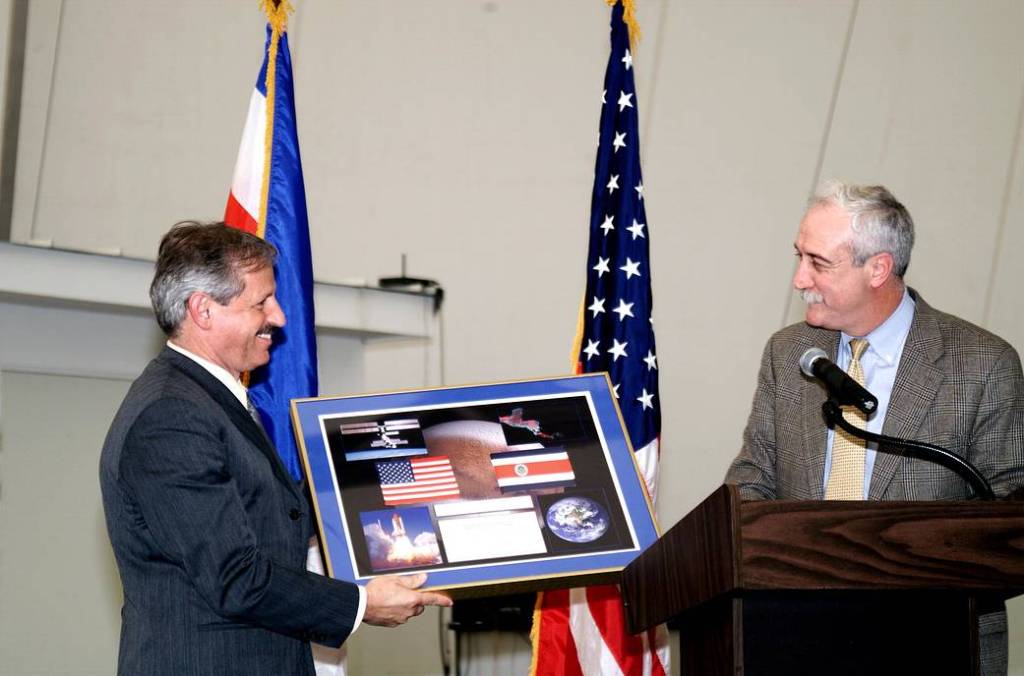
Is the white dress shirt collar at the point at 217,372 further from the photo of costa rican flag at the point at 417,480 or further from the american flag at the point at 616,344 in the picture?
the american flag at the point at 616,344

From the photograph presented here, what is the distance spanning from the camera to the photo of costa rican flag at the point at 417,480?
2457 millimetres

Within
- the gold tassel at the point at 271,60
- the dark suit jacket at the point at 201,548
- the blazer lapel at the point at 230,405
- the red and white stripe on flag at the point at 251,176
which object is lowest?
the dark suit jacket at the point at 201,548

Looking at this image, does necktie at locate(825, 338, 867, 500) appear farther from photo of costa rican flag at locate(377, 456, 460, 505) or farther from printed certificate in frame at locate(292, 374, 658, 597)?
photo of costa rican flag at locate(377, 456, 460, 505)

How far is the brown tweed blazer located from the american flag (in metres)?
0.84

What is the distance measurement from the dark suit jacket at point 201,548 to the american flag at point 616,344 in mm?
1212

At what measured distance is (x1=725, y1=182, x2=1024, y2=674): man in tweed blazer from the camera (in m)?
2.35

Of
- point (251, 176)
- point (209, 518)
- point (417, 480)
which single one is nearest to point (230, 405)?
point (209, 518)

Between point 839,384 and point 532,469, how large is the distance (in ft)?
2.50

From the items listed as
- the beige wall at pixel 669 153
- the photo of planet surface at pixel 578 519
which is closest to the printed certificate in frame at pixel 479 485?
the photo of planet surface at pixel 578 519

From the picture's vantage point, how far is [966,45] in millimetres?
5855

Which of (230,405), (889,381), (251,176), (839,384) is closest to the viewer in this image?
(839,384)

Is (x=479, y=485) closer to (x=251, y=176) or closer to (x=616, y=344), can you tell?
(x=616, y=344)

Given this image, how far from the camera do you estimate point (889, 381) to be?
251 cm

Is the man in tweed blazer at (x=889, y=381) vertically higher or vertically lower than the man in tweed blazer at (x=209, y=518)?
higher
